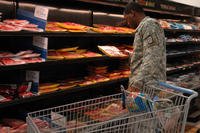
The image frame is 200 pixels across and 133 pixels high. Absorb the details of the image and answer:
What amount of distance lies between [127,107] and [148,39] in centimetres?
71

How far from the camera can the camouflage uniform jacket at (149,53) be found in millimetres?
2713

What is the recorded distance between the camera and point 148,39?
2.73 metres

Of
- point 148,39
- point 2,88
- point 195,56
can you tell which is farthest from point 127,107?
point 195,56

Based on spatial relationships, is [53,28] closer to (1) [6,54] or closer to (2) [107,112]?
(1) [6,54]

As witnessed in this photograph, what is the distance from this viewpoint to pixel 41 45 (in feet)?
9.90

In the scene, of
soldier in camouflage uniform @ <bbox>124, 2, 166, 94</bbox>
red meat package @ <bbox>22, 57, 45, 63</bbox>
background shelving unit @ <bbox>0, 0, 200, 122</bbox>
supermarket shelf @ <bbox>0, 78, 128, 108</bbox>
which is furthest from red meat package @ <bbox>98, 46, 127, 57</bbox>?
red meat package @ <bbox>22, 57, 45, 63</bbox>

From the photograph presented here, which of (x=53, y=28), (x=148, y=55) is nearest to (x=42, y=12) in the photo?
(x=53, y=28)

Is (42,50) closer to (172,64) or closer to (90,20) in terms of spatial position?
(90,20)

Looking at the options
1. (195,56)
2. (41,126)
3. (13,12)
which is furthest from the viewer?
(195,56)

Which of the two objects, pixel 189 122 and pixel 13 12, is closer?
pixel 13 12

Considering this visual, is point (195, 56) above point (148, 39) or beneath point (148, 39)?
beneath

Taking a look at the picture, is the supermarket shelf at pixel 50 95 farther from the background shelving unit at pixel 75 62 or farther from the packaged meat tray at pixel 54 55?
the packaged meat tray at pixel 54 55

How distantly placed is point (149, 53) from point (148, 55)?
0.07 feet

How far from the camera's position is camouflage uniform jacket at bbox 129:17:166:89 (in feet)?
8.90
